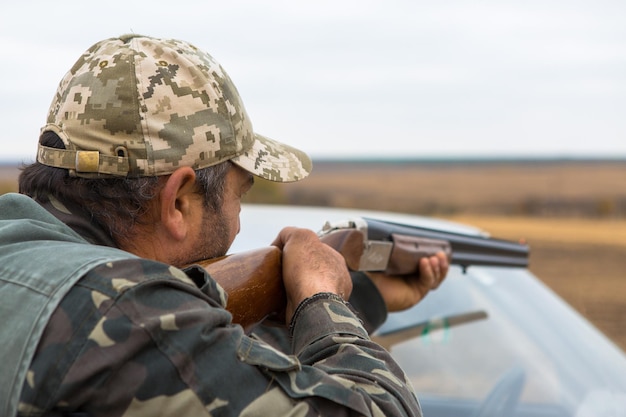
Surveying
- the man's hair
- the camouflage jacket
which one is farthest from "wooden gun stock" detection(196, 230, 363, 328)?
the camouflage jacket

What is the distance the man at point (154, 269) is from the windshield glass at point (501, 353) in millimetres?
1148

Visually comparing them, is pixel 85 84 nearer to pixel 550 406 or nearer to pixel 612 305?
pixel 550 406

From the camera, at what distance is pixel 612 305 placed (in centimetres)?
1393

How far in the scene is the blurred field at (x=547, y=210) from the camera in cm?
1574

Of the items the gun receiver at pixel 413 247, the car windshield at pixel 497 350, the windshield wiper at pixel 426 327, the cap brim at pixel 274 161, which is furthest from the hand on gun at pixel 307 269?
the windshield wiper at pixel 426 327

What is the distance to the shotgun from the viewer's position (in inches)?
89.8

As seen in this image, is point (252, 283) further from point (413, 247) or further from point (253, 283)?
point (413, 247)

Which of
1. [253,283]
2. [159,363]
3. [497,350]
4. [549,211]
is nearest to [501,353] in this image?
[497,350]

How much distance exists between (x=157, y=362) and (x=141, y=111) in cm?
63

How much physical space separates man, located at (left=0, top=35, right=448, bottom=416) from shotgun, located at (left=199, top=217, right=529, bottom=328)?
6cm

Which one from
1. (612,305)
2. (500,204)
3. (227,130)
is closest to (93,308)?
(227,130)

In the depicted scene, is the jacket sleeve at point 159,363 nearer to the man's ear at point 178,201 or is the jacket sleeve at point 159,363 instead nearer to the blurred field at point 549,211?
the man's ear at point 178,201

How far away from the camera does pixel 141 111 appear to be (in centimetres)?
192

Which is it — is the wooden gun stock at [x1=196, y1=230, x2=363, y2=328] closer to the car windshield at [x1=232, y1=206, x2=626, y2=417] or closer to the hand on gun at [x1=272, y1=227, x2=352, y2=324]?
the hand on gun at [x1=272, y1=227, x2=352, y2=324]
